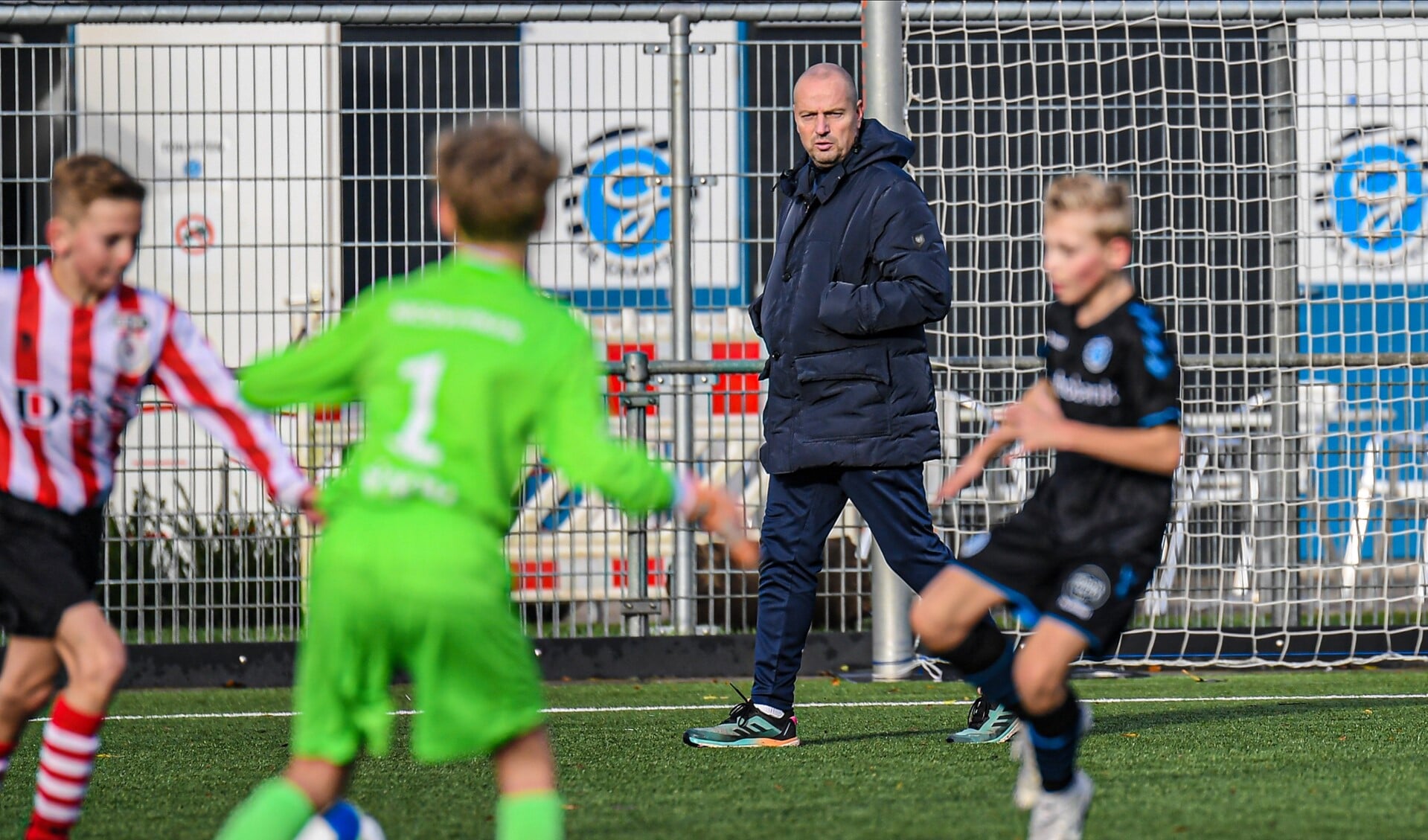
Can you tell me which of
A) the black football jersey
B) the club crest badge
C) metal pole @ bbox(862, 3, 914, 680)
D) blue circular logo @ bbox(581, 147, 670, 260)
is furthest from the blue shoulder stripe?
blue circular logo @ bbox(581, 147, 670, 260)

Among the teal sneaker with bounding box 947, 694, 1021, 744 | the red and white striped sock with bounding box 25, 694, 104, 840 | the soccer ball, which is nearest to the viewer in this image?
the soccer ball

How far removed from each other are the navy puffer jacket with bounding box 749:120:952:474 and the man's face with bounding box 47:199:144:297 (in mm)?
2382

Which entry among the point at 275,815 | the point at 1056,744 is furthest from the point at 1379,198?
the point at 275,815

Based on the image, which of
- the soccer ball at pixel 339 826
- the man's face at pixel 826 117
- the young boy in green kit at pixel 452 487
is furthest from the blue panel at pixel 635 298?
the young boy in green kit at pixel 452 487

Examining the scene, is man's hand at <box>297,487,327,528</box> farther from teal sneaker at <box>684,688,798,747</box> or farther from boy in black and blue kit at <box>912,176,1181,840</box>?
teal sneaker at <box>684,688,798,747</box>

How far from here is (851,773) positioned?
4.90 m

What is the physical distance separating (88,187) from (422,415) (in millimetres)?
1144

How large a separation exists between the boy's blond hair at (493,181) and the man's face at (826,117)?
264cm

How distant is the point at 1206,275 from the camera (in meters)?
7.75

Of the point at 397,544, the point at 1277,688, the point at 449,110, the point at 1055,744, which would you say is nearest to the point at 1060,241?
the point at 1055,744

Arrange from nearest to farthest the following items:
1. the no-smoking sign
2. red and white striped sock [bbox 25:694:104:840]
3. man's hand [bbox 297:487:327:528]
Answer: man's hand [bbox 297:487:327:528], red and white striped sock [bbox 25:694:104:840], the no-smoking sign

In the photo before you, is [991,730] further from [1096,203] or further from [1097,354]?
[1096,203]

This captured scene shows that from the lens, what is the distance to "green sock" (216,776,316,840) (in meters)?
2.84

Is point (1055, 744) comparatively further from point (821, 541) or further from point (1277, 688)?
point (1277, 688)
